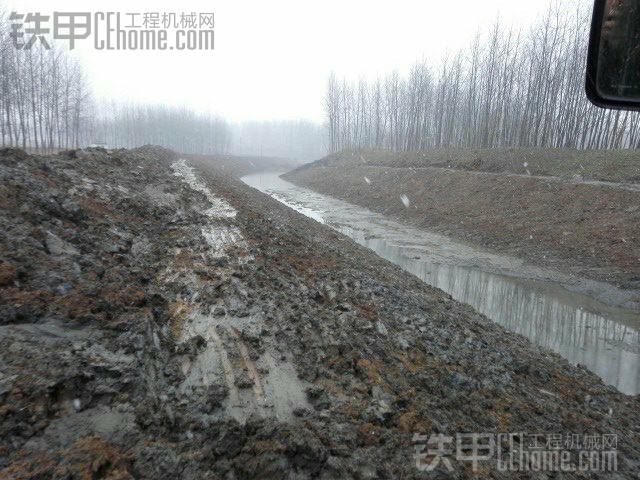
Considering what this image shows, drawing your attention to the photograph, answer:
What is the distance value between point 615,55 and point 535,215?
15440mm

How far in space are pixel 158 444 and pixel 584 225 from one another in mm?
15296

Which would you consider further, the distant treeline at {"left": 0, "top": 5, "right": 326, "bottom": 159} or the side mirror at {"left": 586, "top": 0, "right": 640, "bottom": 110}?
the distant treeline at {"left": 0, "top": 5, "right": 326, "bottom": 159}

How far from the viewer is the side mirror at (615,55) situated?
6.07 ft

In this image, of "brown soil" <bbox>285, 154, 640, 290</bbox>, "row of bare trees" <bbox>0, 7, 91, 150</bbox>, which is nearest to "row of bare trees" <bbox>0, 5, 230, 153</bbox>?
"row of bare trees" <bbox>0, 7, 91, 150</bbox>

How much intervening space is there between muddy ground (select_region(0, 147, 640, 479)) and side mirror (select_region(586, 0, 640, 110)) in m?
2.65

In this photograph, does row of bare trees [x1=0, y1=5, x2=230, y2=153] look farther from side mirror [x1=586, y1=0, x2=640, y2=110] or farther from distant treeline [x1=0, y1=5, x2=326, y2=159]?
side mirror [x1=586, y1=0, x2=640, y2=110]

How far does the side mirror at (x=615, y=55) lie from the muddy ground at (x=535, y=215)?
9397 mm

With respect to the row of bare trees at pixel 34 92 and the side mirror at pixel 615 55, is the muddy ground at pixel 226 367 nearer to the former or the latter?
the side mirror at pixel 615 55

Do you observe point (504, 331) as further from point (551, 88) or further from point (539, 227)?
point (551, 88)

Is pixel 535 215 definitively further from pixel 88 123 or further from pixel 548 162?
pixel 88 123

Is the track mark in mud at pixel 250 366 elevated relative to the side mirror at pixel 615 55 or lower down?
lower down

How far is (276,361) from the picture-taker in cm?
398

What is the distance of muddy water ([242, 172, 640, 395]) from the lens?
6504 millimetres

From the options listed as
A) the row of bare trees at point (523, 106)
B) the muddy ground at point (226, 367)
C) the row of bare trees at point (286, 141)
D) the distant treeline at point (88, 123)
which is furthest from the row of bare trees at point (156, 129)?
the muddy ground at point (226, 367)
